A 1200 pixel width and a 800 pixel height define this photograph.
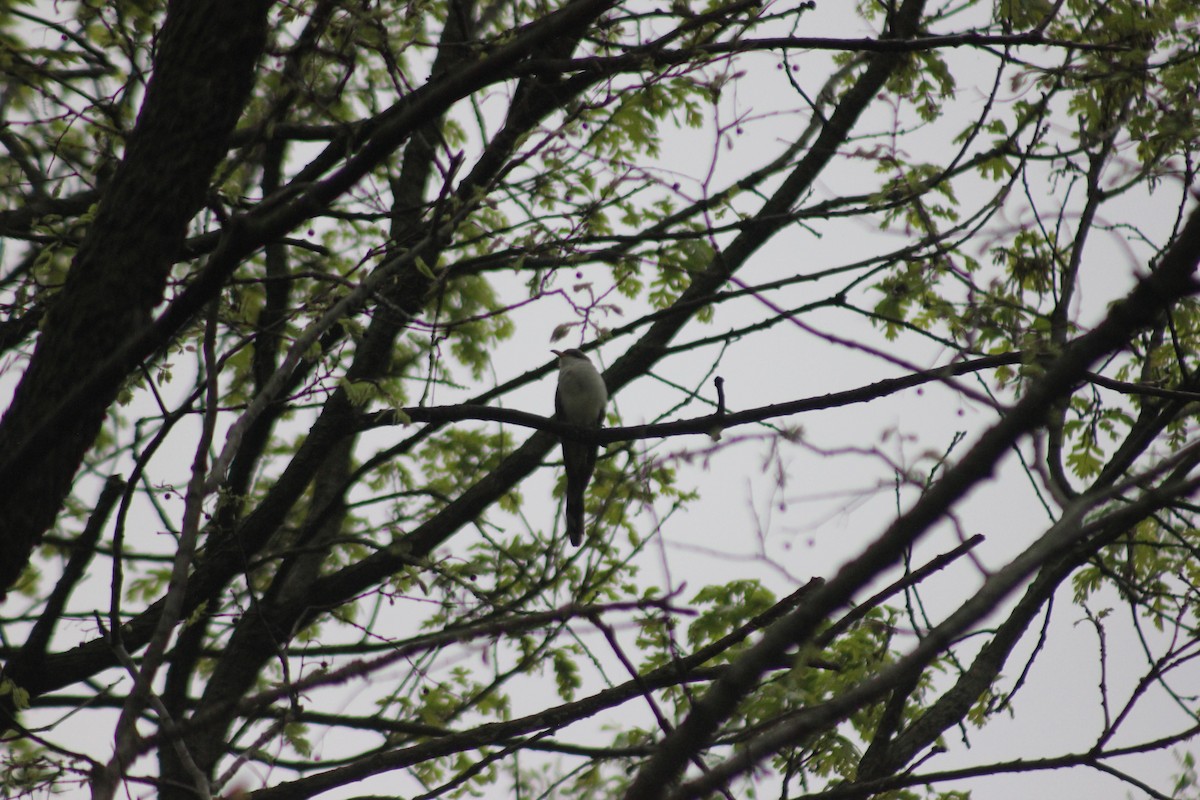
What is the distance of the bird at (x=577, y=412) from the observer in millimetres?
7113

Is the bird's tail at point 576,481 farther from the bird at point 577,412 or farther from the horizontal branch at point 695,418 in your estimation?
the horizontal branch at point 695,418

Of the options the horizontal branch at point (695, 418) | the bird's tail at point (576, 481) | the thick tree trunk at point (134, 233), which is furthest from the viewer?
the bird's tail at point (576, 481)

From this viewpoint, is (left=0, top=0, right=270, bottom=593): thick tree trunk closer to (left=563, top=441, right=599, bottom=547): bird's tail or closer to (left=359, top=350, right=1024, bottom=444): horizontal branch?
(left=359, top=350, right=1024, bottom=444): horizontal branch

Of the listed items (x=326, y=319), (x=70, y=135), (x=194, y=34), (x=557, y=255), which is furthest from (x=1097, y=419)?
(x=70, y=135)

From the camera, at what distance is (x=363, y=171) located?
2.85 metres

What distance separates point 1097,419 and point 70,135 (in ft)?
20.0

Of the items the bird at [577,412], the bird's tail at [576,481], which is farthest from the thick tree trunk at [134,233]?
the bird's tail at [576,481]

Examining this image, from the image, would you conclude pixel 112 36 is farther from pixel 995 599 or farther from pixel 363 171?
pixel 995 599

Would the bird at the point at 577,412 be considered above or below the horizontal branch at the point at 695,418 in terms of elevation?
above

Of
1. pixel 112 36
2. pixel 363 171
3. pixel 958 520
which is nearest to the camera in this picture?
pixel 958 520

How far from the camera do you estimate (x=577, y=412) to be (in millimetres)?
8555

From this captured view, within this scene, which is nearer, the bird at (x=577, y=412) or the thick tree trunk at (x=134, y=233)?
the thick tree trunk at (x=134, y=233)

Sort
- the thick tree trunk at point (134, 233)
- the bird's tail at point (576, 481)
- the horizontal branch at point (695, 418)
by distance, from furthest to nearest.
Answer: the bird's tail at point (576, 481), the horizontal branch at point (695, 418), the thick tree trunk at point (134, 233)

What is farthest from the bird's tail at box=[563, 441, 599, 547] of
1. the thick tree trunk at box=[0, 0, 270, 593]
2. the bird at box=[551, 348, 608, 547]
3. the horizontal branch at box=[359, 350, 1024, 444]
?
the thick tree trunk at box=[0, 0, 270, 593]
